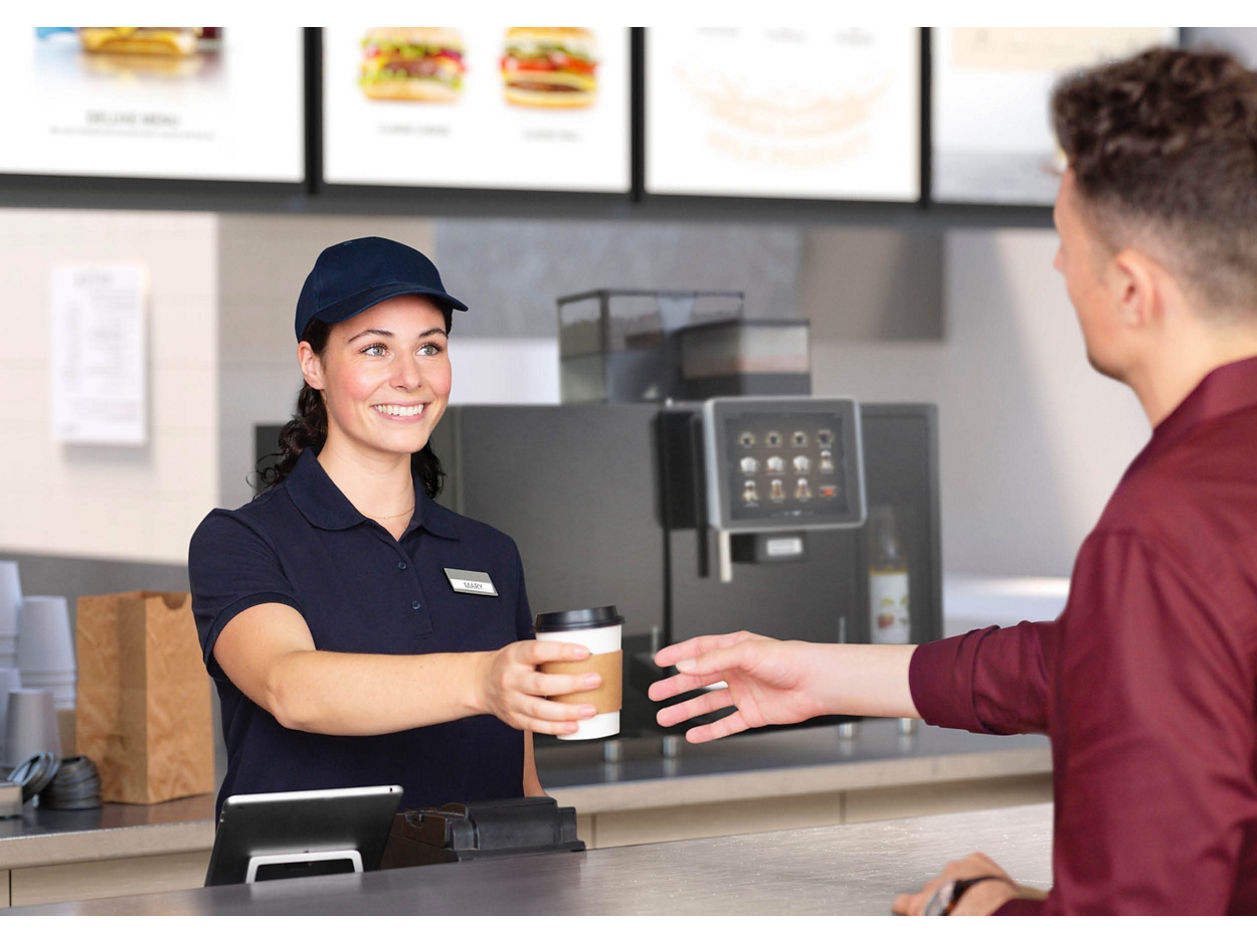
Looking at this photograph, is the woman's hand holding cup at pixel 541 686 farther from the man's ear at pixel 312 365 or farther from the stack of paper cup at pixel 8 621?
the stack of paper cup at pixel 8 621

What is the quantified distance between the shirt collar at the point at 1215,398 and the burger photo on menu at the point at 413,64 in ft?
8.61

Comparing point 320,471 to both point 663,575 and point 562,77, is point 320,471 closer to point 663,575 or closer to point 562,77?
point 663,575

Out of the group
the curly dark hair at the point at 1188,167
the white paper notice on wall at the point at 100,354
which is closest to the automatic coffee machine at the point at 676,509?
the white paper notice on wall at the point at 100,354

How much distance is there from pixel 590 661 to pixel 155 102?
2304 millimetres

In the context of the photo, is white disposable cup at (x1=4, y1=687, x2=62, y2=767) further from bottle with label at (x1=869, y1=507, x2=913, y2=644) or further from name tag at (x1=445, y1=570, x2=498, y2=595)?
bottle with label at (x1=869, y1=507, x2=913, y2=644)

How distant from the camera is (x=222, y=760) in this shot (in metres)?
2.69

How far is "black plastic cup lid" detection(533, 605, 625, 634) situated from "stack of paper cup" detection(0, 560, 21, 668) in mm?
1739

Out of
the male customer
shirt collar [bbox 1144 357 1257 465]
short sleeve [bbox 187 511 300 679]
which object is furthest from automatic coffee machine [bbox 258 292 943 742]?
shirt collar [bbox 1144 357 1257 465]

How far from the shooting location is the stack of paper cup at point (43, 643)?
260 centimetres

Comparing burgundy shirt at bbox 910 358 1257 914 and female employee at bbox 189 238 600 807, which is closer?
burgundy shirt at bbox 910 358 1257 914

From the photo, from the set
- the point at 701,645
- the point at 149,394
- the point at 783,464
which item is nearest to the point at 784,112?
the point at 783,464

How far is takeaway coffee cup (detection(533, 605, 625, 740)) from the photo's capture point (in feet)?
4.01
